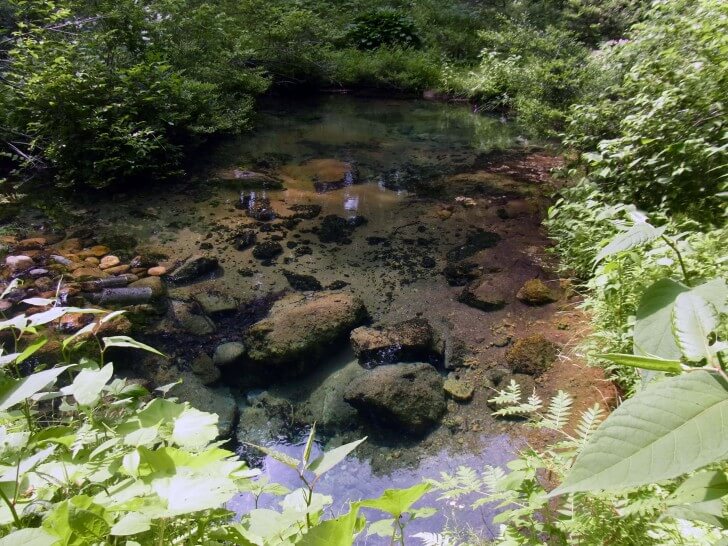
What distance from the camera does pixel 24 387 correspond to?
2.47ft

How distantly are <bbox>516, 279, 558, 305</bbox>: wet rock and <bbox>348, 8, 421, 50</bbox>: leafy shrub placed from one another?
454 inches

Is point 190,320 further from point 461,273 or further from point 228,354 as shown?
point 461,273

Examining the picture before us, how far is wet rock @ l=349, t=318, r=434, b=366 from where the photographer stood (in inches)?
134

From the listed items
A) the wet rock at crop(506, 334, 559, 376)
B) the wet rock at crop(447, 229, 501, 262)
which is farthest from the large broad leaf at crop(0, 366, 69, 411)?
the wet rock at crop(447, 229, 501, 262)

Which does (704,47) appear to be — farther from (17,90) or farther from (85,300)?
(17,90)

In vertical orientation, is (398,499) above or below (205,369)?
above

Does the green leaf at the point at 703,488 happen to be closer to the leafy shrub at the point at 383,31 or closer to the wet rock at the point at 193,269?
the wet rock at the point at 193,269

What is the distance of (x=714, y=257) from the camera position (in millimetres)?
2203

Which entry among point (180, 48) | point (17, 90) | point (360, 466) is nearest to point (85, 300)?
point (360, 466)

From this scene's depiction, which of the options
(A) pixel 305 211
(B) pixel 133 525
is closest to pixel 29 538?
(B) pixel 133 525

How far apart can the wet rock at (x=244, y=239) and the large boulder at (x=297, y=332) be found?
4.18 ft

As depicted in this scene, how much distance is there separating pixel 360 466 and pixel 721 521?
90.1 inches

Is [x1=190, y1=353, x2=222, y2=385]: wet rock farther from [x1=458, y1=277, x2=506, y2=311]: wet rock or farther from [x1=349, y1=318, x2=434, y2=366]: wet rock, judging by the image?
[x1=458, y1=277, x2=506, y2=311]: wet rock

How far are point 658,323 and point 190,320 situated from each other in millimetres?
3682
